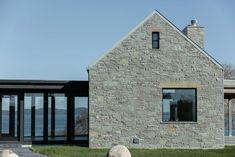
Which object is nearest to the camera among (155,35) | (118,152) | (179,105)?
(118,152)

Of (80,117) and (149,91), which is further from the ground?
(149,91)

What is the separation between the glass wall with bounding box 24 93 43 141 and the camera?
26.4 meters

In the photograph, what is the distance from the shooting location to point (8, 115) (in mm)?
25875

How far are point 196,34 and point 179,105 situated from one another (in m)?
4.44

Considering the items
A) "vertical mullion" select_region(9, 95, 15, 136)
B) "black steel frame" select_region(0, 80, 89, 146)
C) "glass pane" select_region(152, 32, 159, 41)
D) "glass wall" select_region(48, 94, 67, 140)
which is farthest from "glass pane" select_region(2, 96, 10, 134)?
"glass pane" select_region(152, 32, 159, 41)

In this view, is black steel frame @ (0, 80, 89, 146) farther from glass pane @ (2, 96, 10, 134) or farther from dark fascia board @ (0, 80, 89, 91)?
glass pane @ (2, 96, 10, 134)

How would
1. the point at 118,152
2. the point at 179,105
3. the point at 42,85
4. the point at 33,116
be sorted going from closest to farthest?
the point at 118,152
the point at 179,105
the point at 42,85
the point at 33,116

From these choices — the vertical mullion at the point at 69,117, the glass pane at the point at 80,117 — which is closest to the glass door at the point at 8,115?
the vertical mullion at the point at 69,117

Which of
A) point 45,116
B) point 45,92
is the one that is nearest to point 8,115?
point 45,116

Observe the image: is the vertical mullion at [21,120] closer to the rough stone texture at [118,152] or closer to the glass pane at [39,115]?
the glass pane at [39,115]

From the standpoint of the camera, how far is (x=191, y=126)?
2477 cm

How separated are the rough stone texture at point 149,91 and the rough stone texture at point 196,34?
7.11 feet

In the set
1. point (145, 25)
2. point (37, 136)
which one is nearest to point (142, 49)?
point (145, 25)

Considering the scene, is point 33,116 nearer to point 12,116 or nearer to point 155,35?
point 12,116
